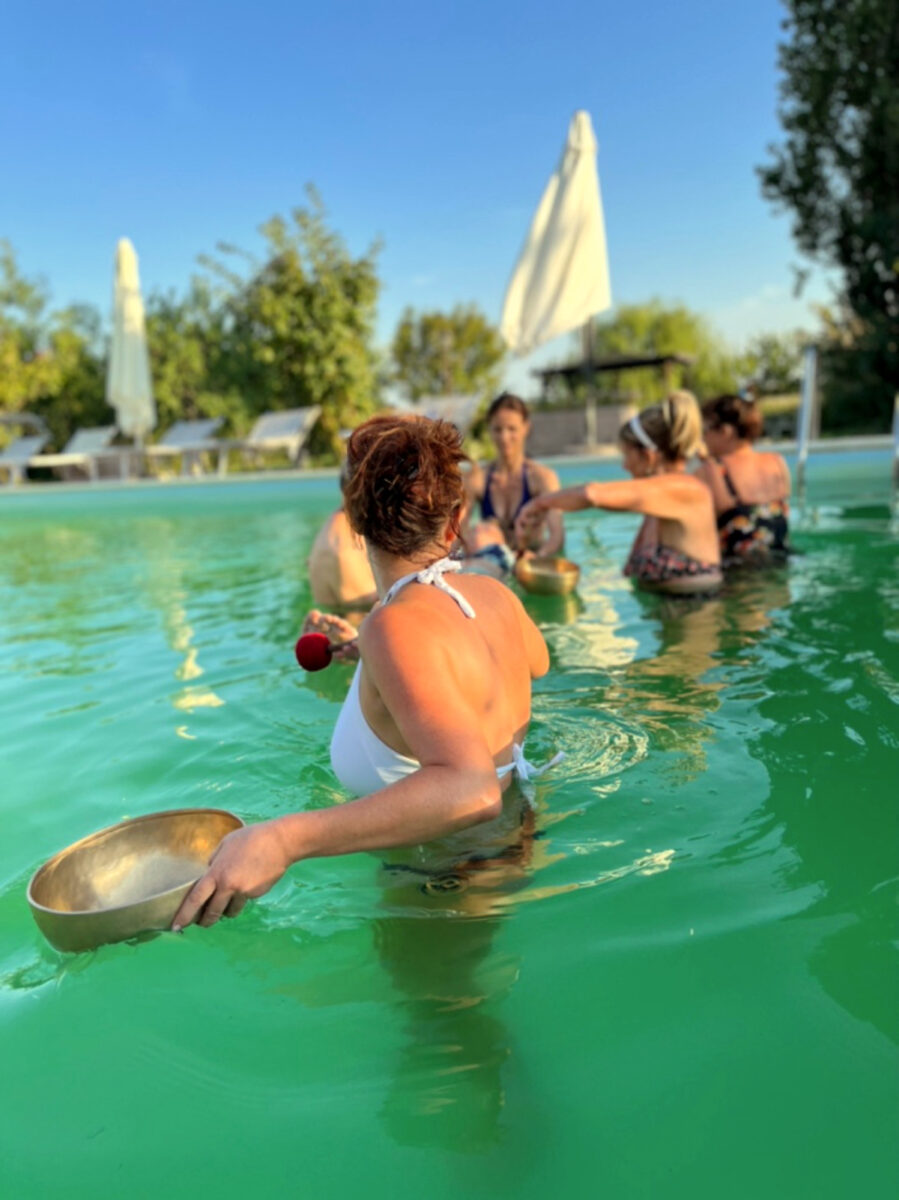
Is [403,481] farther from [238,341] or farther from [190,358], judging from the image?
[190,358]

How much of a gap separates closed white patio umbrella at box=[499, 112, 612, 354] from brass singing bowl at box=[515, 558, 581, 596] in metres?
9.59

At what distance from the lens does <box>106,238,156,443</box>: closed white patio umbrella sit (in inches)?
815

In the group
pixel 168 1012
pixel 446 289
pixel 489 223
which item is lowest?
pixel 168 1012

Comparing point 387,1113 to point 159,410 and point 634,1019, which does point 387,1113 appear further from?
point 159,410

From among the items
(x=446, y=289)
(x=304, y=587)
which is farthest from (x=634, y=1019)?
(x=446, y=289)

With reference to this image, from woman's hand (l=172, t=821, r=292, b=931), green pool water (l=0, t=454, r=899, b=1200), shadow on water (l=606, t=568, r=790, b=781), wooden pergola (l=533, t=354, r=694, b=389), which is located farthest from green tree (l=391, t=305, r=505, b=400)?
woman's hand (l=172, t=821, r=292, b=931)

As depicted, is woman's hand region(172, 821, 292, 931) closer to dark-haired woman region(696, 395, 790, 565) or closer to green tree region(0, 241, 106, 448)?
dark-haired woman region(696, 395, 790, 565)

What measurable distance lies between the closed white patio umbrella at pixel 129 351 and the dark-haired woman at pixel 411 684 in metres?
21.4

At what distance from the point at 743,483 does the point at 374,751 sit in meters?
4.89

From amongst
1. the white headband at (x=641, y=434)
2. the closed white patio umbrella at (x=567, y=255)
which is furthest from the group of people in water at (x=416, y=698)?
the closed white patio umbrella at (x=567, y=255)

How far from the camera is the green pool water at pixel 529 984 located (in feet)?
4.78

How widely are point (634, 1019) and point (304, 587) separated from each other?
5996 millimetres

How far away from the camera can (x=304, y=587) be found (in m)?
7.46

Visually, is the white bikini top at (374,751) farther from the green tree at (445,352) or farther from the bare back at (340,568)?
the green tree at (445,352)
